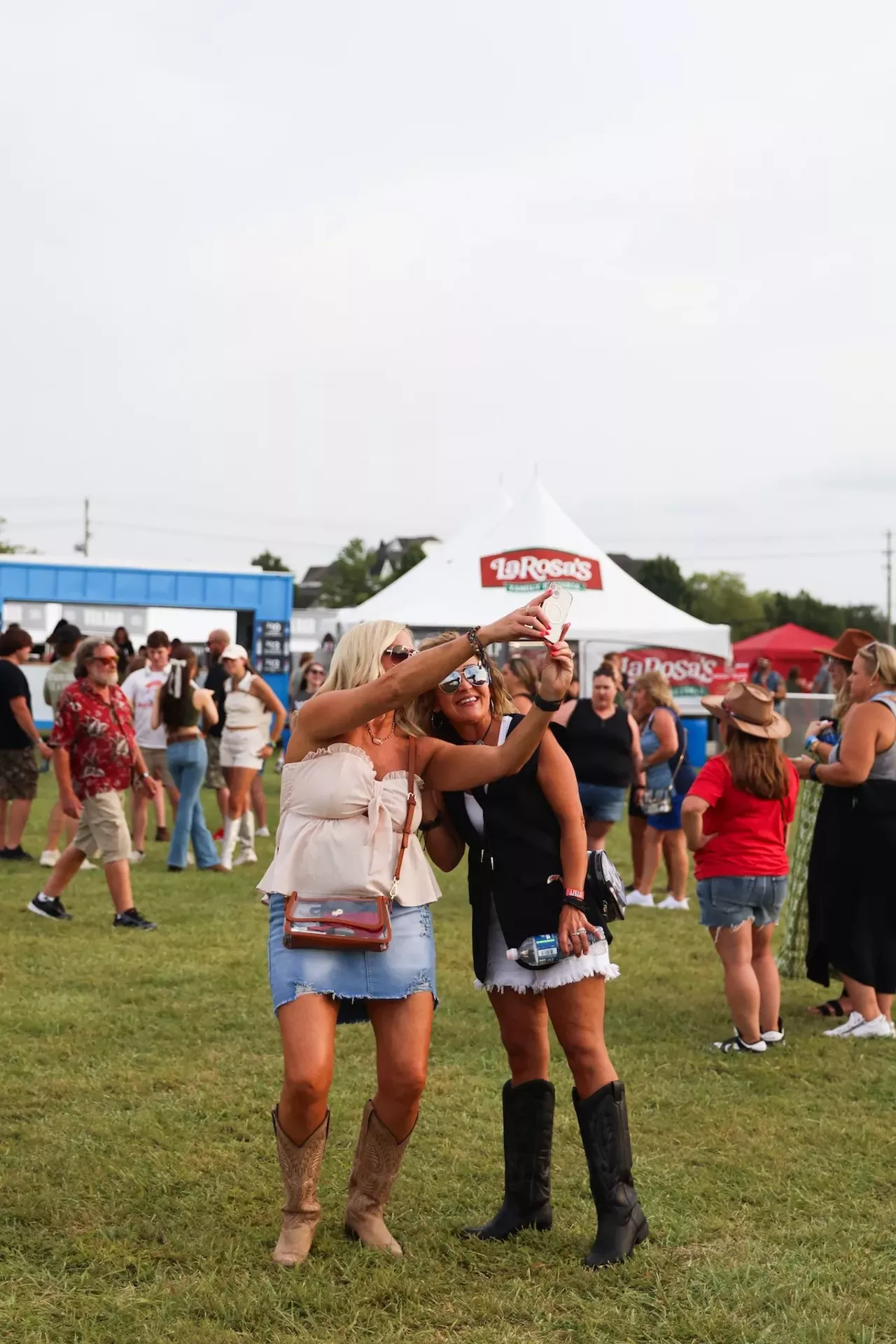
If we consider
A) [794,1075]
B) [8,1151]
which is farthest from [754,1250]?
[8,1151]

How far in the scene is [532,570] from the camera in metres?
23.7

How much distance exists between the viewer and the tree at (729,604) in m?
94.7

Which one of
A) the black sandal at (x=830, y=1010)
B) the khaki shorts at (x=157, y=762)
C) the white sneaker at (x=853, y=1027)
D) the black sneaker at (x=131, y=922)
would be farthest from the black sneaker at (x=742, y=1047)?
the khaki shorts at (x=157, y=762)

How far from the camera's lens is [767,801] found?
6.38 metres

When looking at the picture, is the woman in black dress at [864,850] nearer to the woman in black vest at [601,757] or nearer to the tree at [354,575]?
the woman in black vest at [601,757]

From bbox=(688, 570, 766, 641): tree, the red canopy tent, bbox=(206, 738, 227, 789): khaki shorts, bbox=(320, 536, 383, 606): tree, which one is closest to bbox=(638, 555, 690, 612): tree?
bbox=(688, 570, 766, 641): tree

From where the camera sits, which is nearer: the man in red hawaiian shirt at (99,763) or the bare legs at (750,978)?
the bare legs at (750,978)

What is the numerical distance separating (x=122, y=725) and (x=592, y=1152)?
18.7ft

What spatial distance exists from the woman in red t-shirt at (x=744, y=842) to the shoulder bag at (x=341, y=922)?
2.77 m

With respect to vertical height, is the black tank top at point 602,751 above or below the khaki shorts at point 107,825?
above

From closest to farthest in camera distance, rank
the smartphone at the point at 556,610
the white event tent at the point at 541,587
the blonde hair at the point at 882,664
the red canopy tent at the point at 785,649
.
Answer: the smartphone at the point at 556,610 → the blonde hair at the point at 882,664 → the white event tent at the point at 541,587 → the red canopy tent at the point at 785,649

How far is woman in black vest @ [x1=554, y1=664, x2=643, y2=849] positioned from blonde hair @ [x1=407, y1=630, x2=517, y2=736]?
5.73 m

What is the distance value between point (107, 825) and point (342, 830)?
5.28 meters

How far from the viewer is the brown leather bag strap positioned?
3.80m
